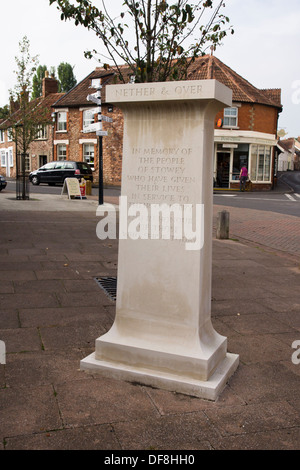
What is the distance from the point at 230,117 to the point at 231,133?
1149 mm

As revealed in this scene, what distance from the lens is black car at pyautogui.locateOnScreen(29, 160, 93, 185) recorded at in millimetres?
30406

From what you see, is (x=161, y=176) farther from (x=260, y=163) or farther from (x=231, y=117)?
(x=260, y=163)

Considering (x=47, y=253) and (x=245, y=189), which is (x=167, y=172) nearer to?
(x=47, y=253)

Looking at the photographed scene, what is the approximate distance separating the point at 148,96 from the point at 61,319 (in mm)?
2349

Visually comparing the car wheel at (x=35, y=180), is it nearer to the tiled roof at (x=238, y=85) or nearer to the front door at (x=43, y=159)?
the front door at (x=43, y=159)

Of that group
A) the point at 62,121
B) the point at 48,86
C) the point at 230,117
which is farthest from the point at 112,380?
the point at 48,86

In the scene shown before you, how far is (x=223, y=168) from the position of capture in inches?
1281

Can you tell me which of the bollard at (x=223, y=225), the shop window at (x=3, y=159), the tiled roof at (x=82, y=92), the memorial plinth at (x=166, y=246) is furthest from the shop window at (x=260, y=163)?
the memorial plinth at (x=166, y=246)

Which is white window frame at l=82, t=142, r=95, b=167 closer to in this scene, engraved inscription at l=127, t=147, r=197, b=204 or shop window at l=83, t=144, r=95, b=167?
shop window at l=83, t=144, r=95, b=167

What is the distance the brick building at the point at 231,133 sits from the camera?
3153cm

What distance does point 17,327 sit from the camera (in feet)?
13.6

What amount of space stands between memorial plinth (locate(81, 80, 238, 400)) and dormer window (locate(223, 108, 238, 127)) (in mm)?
29595
